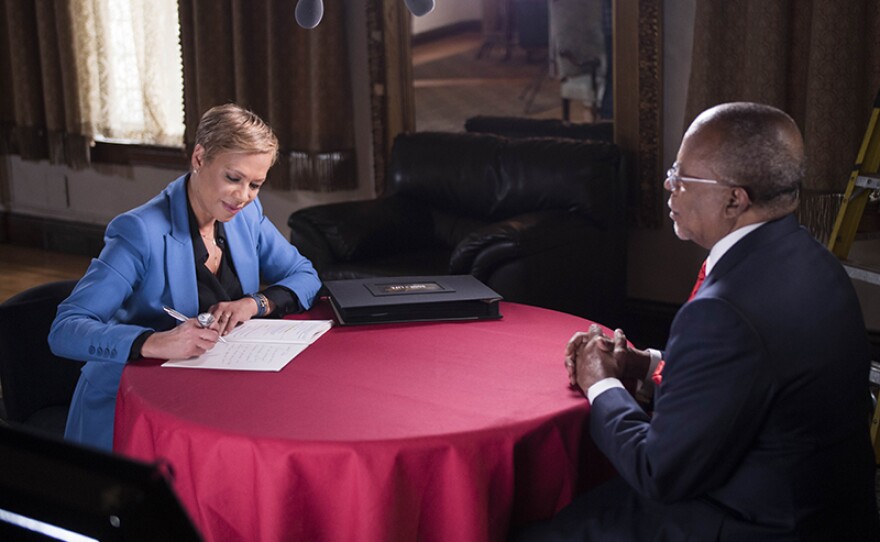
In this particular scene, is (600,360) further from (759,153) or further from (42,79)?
(42,79)

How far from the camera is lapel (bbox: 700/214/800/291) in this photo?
1520 millimetres

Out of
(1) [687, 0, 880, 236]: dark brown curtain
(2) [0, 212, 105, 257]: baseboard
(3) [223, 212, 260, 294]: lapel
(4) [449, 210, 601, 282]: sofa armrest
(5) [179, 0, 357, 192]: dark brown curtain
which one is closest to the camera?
(3) [223, 212, 260, 294]: lapel

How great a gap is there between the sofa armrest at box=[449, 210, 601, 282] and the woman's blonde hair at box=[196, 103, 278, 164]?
1622 millimetres

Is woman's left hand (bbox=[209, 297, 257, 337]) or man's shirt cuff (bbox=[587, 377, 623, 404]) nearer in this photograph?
man's shirt cuff (bbox=[587, 377, 623, 404])

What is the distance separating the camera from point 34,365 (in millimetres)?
2393

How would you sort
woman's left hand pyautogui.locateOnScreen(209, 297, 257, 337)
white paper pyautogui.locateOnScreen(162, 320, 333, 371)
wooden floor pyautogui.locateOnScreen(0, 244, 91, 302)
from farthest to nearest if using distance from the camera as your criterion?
A: wooden floor pyautogui.locateOnScreen(0, 244, 91, 302)
woman's left hand pyautogui.locateOnScreen(209, 297, 257, 337)
white paper pyautogui.locateOnScreen(162, 320, 333, 371)

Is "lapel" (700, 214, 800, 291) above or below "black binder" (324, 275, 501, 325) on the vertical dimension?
above

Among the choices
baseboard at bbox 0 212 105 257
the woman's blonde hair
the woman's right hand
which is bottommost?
baseboard at bbox 0 212 105 257

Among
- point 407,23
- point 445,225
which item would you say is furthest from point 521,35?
point 445,225

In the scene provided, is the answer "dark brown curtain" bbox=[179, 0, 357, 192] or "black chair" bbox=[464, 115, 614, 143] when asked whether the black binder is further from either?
"dark brown curtain" bbox=[179, 0, 357, 192]

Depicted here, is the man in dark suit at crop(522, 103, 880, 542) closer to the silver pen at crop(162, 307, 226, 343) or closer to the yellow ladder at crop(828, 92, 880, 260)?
the silver pen at crop(162, 307, 226, 343)

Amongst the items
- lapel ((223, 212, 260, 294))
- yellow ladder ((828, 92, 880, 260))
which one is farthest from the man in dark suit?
yellow ladder ((828, 92, 880, 260))

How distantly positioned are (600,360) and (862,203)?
1930mm

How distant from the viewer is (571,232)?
13.3ft
